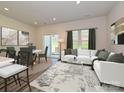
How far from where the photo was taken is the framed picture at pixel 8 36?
485cm

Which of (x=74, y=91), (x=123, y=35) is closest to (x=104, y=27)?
(x=123, y=35)

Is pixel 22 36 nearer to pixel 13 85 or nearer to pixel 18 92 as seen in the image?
pixel 13 85

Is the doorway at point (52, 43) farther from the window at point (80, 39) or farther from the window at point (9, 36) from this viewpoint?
the window at point (9, 36)

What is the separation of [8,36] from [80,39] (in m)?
4.56

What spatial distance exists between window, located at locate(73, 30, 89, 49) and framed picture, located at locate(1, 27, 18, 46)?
3.98m

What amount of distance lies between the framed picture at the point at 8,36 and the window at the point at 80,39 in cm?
398

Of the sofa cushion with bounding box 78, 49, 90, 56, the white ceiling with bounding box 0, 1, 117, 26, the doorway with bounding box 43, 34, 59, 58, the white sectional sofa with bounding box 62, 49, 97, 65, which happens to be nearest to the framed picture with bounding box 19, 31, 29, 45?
the doorway with bounding box 43, 34, 59, 58

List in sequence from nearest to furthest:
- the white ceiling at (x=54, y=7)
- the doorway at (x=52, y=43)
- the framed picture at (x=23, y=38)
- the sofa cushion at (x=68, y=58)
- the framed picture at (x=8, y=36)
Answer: the white ceiling at (x=54, y=7)
the sofa cushion at (x=68, y=58)
the framed picture at (x=8, y=36)
the framed picture at (x=23, y=38)
the doorway at (x=52, y=43)

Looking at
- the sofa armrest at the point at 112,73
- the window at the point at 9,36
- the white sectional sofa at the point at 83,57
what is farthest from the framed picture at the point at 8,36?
the sofa armrest at the point at 112,73

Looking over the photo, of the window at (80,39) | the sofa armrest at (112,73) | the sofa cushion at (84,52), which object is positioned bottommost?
the sofa armrest at (112,73)

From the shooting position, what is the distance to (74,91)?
2070mm

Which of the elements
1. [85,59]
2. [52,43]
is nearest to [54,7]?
[85,59]

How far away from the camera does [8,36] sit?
17.0 ft

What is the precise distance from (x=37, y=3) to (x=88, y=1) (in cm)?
201
